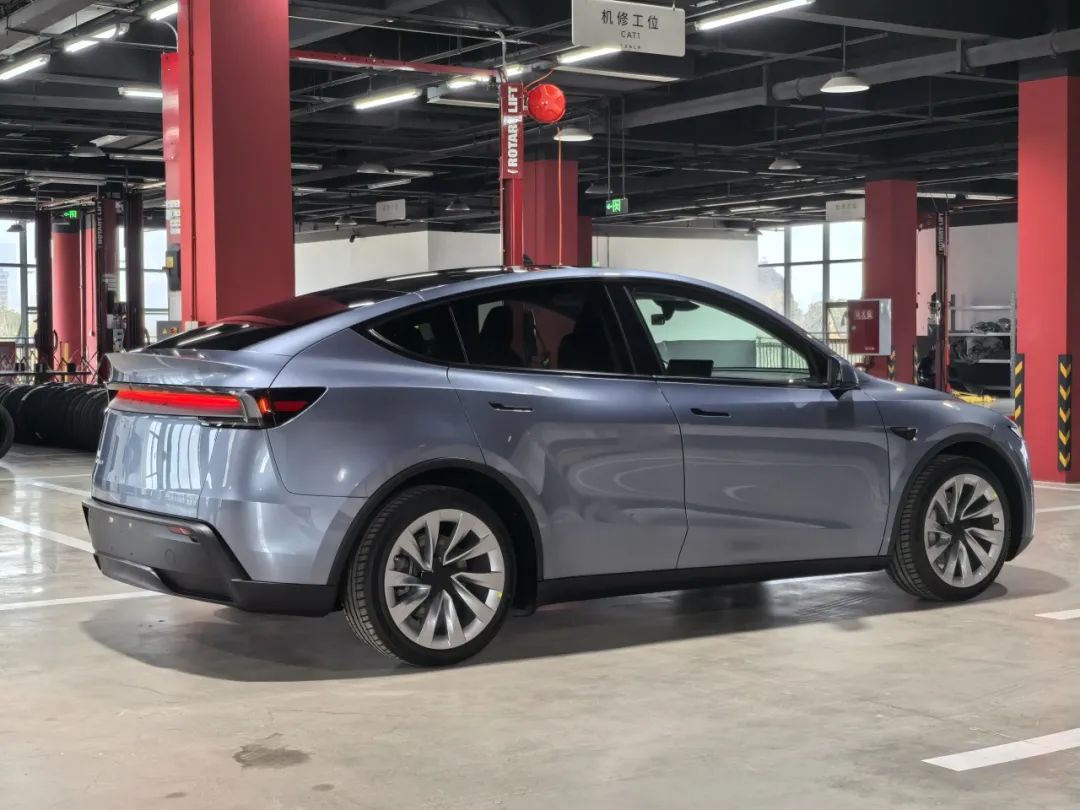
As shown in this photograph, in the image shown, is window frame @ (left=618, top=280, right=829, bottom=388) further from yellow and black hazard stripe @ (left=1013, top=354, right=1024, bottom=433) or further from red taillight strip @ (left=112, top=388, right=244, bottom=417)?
yellow and black hazard stripe @ (left=1013, top=354, right=1024, bottom=433)

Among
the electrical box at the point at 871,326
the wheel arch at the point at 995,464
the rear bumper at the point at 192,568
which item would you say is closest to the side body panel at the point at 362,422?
the rear bumper at the point at 192,568

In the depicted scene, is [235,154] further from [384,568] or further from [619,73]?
[619,73]

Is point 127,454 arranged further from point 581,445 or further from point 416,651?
point 581,445

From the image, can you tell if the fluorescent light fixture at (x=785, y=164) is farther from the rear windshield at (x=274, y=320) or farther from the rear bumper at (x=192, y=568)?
the rear bumper at (x=192, y=568)

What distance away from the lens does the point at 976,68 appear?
13812mm

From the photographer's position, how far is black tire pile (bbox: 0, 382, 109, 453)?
15.8 meters

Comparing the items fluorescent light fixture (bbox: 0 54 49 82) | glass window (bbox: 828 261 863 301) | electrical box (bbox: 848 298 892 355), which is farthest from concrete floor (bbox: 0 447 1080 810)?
glass window (bbox: 828 261 863 301)

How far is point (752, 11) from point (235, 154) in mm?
4869

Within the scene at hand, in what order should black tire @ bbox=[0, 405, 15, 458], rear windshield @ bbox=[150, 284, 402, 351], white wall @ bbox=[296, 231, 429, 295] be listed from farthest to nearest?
1. white wall @ bbox=[296, 231, 429, 295]
2. black tire @ bbox=[0, 405, 15, 458]
3. rear windshield @ bbox=[150, 284, 402, 351]

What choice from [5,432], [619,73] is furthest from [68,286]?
[619,73]

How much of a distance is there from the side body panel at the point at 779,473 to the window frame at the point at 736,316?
37 millimetres

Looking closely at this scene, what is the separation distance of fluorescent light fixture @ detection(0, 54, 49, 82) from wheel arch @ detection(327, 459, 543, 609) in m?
11.4

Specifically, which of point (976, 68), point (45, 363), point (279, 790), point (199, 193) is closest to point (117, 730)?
point (279, 790)

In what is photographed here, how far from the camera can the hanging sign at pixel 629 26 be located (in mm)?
10633
